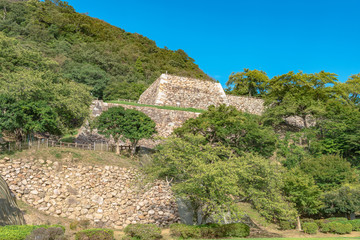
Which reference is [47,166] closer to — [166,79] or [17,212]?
[17,212]

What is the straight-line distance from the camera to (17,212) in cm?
1295

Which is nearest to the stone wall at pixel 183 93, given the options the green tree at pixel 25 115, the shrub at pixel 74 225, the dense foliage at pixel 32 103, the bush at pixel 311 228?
the dense foliage at pixel 32 103

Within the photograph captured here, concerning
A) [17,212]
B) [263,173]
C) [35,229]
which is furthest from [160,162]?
[17,212]

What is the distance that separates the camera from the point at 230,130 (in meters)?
24.9

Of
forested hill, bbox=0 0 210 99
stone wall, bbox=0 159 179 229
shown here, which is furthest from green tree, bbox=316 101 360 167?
forested hill, bbox=0 0 210 99

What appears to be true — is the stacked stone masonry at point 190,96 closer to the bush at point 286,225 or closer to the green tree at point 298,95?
the green tree at point 298,95

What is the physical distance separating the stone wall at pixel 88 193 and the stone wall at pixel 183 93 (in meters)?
17.1

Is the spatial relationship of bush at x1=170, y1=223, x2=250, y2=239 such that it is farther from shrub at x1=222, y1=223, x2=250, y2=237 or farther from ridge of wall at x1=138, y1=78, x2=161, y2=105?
ridge of wall at x1=138, y1=78, x2=161, y2=105

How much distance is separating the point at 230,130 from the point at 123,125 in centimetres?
1036

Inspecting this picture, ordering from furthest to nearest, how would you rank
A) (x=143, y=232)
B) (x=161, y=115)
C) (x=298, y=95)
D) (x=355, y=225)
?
(x=298, y=95) < (x=161, y=115) < (x=355, y=225) < (x=143, y=232)

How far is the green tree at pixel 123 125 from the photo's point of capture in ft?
75.8

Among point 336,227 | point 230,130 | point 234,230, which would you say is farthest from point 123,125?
point 336,227

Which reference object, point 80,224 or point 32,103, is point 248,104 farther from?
point 80,224

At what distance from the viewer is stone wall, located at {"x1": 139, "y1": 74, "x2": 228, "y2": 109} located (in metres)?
36.0
